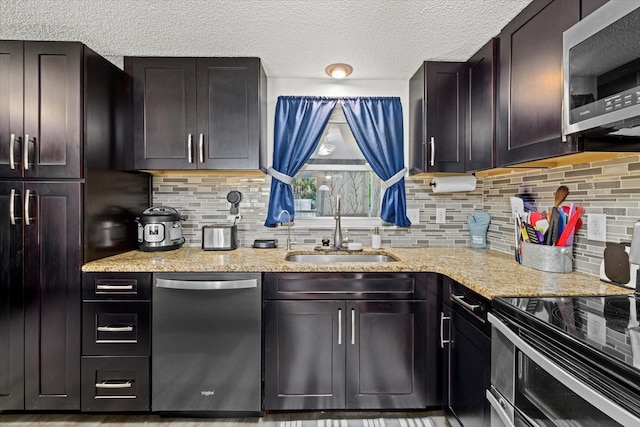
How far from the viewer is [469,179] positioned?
7.95 ft

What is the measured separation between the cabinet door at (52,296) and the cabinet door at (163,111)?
0.52 m

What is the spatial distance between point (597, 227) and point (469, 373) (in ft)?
3.01

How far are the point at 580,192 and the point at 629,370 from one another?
1.25 meters

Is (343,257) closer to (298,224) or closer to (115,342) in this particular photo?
(298,224)

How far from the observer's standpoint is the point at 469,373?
1537 mm

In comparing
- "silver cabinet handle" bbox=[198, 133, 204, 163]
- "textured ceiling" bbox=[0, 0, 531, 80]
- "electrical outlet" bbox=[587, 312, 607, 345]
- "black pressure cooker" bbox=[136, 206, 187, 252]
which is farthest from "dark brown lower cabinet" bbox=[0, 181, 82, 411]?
"electrical outlet" bbox=[587, 312, 607, 345]

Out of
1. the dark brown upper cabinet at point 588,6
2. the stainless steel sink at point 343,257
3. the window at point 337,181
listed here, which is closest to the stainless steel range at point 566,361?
the dark brown upper cabinet at point 588,6

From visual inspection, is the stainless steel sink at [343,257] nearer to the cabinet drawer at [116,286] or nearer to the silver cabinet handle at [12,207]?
the cabinet drawer at [116,286]

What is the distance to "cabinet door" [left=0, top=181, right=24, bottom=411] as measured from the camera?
1.81m

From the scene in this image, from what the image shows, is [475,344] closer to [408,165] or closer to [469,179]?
[469,179]

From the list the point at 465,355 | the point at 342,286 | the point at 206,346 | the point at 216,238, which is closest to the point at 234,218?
the point at 216,238

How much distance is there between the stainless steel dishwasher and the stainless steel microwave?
5.32ft

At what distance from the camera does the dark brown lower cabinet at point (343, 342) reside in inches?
74.0

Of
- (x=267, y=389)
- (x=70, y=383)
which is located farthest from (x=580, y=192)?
(x=70, y=383)
